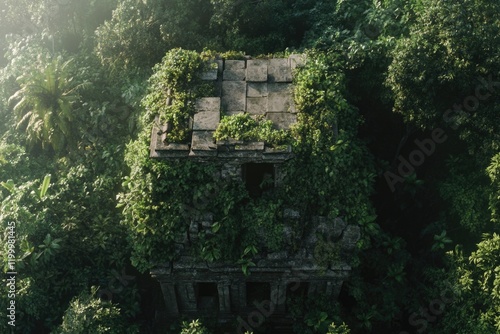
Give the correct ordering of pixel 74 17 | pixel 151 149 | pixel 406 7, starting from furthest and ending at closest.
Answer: pixel 74 17 < pixel 406 7 < pixel 151 149

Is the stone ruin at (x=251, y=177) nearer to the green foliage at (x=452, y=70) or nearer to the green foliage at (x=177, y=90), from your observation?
the green foliage at (x=177, y=90)

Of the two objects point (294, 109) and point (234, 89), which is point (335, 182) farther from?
point (234, 89)

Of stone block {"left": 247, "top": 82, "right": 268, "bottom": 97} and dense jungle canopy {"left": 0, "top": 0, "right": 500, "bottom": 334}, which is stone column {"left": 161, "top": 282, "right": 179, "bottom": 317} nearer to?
dense jungle canopy {"left": 0, "top": 0, "right": 500, "bottom": 334}

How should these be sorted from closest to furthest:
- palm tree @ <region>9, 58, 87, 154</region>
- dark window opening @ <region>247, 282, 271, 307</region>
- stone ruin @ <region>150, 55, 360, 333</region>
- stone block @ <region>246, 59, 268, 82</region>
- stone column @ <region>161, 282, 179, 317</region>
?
stone ruin @ <region>150, 55, 360, 333</region>
stone block @ <region>246, 59, 268, 82</region>
stone column @ <region>161, 282, 179, 317</region>
dark window opening @ <region>247, 282, 271, 307</region>
palm tree @ <region>9, 58, 87, 154</region>

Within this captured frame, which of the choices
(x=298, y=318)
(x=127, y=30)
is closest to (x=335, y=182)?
(x=298, y=318)

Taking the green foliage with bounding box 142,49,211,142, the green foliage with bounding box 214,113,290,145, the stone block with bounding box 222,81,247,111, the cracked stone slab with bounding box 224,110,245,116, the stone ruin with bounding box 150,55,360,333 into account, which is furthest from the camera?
the stone block with bounding box 222,81,247,111

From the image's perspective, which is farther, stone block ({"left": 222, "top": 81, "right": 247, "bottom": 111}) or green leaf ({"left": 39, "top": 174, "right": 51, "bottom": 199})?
green leaf ({"left": 39, "top": 174, "right": 51, "bottom": 199})

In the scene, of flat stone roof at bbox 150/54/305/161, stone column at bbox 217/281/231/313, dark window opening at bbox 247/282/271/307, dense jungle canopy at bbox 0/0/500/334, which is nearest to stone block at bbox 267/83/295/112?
flat stone roof at bbox 150/54/305/161
